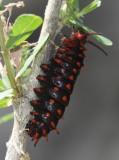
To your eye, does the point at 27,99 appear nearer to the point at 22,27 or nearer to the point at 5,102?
the point at 5,102

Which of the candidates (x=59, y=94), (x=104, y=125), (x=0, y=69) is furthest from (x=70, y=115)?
(x=0, y=69)

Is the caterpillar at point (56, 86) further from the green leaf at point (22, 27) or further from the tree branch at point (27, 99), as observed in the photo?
the green leaf at point (22, 27)

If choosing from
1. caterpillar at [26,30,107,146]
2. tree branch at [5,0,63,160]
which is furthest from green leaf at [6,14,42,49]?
caterpillar at [26,30,107,146]

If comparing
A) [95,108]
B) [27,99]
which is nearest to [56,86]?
[27,99]

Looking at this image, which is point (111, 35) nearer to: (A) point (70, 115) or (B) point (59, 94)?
(A) point (70, 115)

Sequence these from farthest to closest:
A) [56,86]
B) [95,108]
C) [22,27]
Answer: [95,108]
[56,86]
[22,27]

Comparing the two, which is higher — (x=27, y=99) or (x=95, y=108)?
(x=27, y=99)

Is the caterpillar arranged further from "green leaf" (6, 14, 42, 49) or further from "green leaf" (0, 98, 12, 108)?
"green leaf" (6, 14, 42, 49)

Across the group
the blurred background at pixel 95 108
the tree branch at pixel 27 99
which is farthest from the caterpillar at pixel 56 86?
the blurred background at pixel 95 108
